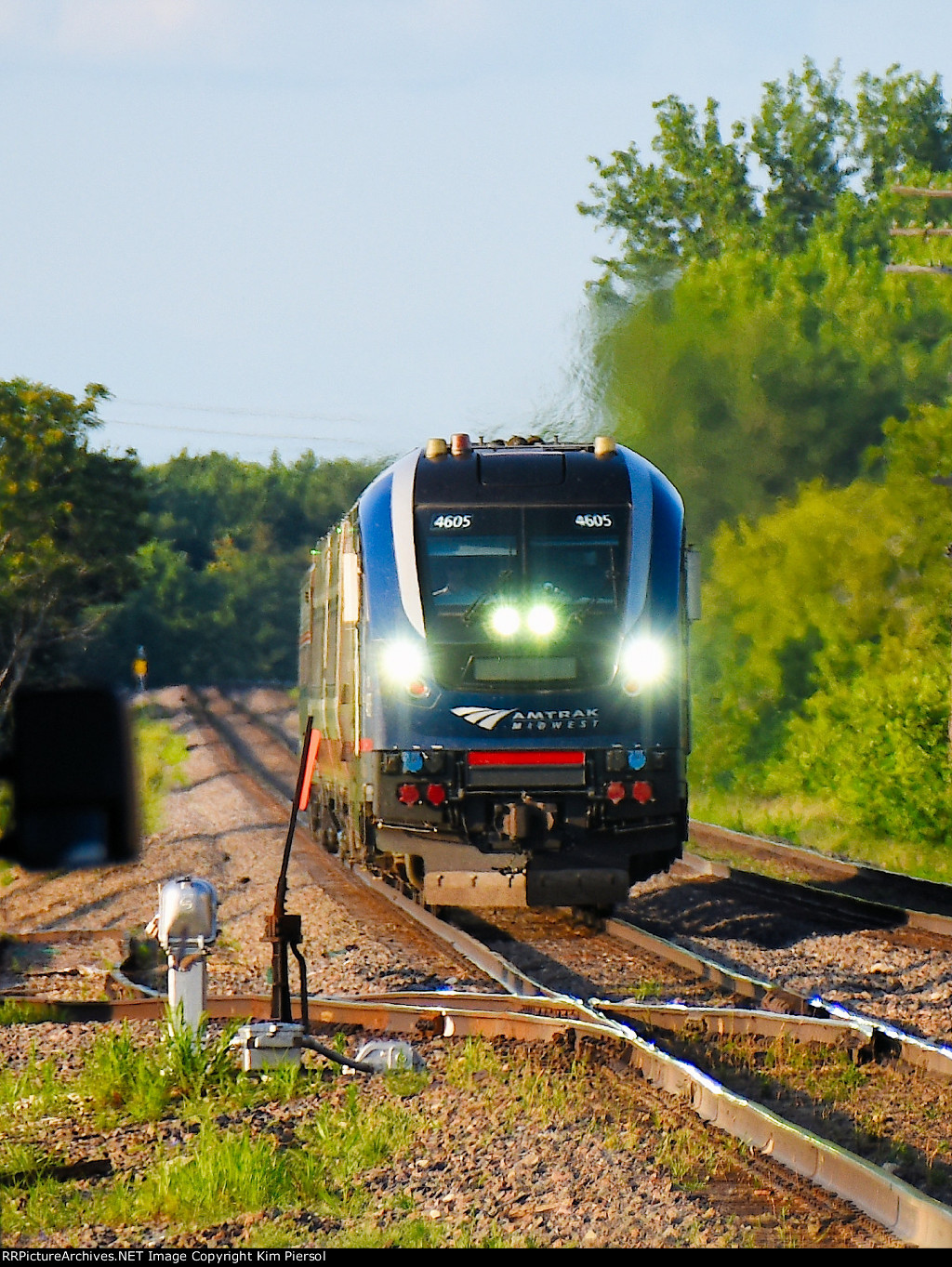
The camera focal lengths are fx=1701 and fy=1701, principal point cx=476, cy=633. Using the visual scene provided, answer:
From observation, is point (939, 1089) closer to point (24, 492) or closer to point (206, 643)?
point (24, 492)

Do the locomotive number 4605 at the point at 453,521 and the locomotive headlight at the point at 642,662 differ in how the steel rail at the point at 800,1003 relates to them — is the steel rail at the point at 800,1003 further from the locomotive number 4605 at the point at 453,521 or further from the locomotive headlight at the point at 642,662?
the locomotive number 4605 at the point at 453,521

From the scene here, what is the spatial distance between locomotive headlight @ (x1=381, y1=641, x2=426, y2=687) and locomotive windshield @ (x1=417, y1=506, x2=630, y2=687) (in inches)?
5.3

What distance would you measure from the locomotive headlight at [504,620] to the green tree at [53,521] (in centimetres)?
2980

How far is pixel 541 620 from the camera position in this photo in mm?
13828

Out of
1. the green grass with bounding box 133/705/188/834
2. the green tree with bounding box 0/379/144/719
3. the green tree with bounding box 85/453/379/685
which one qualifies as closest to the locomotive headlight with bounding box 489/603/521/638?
the green grass with bounding box 133/705/188/834

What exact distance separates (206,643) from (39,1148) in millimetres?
75218

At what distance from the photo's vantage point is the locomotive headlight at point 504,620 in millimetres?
13781

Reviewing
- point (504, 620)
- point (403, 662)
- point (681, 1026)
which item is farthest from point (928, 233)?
point (681, 1026)

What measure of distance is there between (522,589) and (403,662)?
3.77ft

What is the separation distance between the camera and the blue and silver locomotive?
44.7 ft

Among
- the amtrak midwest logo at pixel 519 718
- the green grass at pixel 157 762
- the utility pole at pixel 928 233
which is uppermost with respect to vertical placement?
the utility pole at pixel 928 233

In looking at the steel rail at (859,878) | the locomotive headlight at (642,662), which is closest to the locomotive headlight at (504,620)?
Result: the locomotive headlight at (642,662)

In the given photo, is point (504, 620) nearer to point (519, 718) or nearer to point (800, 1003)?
point (519, 718)

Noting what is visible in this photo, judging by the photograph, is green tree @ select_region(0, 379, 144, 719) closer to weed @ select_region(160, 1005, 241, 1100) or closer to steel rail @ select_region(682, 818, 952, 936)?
steel rail @ select_region(682, 818, 952, 936)
